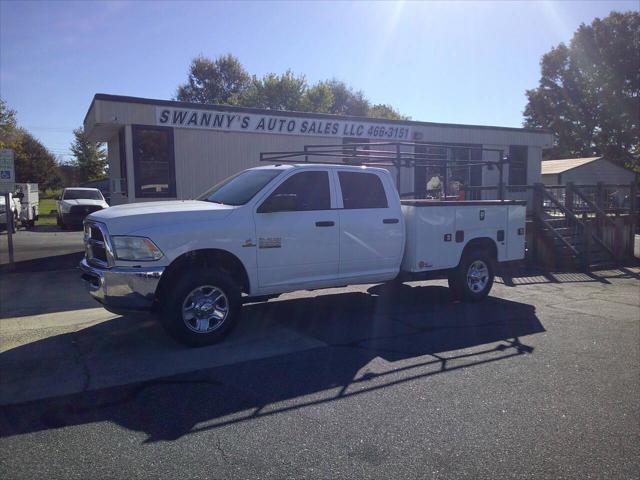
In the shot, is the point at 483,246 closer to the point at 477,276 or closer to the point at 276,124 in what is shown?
the point at 477,276

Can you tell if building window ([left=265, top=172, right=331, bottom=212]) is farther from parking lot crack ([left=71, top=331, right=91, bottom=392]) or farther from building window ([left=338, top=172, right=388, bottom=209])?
parking lot crack ([left=71, top=331, right=91, bottom=392])

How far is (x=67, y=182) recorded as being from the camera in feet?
234

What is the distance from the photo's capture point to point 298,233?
7137mm

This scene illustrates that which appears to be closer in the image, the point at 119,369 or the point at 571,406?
the point at 571,406

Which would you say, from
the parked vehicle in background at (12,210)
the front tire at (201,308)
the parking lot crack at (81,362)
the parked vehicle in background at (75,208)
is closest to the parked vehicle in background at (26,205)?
the parked vehicle in background at (12,210)

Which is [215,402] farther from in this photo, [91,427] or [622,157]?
[622,157]

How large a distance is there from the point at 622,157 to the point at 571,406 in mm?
47194

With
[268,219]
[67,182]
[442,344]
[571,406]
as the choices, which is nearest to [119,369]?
[268,219]

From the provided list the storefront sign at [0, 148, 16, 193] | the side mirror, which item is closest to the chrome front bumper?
the side mirror

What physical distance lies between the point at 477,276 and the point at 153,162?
9359 mm

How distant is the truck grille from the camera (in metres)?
6.28

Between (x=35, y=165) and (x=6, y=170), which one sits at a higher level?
(x=35, y=165)

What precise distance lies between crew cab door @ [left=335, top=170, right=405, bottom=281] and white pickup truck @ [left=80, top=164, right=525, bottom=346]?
0.05 feet

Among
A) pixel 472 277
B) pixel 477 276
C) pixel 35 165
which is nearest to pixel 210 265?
pixel 472 277
